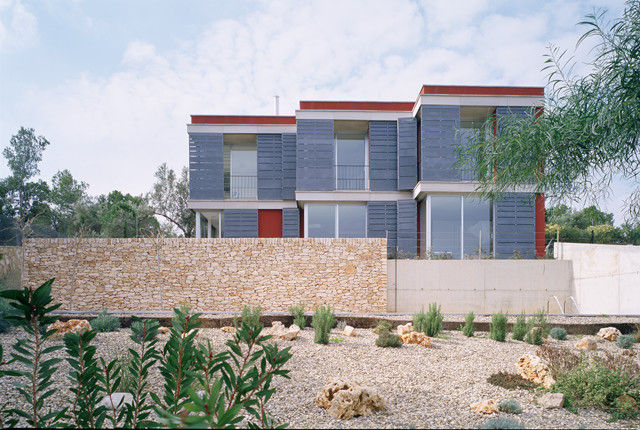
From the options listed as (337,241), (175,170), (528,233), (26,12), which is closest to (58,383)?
(26,12)

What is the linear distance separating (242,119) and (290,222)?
5.04 meters

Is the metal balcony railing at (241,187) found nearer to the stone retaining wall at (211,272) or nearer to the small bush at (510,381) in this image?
the stone retaining wall at (211,272)

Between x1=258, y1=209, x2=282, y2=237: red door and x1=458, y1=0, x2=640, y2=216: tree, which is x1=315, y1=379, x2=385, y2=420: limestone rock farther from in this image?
x1=258, y1=209, x2=282, y2=237: red door

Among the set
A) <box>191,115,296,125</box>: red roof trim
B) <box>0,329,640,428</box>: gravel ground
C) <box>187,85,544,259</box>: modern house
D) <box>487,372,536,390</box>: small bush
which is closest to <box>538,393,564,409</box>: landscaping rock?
<box>0,329,640,428</box>: gravel ground

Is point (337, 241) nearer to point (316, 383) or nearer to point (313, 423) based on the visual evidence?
point (316, 383)

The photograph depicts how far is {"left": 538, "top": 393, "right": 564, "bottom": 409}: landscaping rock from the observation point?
14.9 ft

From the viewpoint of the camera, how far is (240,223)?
16781 millimetres

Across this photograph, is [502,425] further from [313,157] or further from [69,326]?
[313,157]

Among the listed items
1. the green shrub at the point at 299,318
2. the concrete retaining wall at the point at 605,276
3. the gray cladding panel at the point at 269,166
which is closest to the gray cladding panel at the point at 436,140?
the concrete retaining wall at the point at 605,276

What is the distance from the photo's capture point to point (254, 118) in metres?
17.3

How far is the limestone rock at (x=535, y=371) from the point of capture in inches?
209

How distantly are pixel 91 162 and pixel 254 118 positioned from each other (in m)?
7.21

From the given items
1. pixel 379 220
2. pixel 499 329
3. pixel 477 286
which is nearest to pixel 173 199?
pixel 379 220

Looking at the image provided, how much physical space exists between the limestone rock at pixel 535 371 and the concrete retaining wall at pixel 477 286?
700 centimetres
